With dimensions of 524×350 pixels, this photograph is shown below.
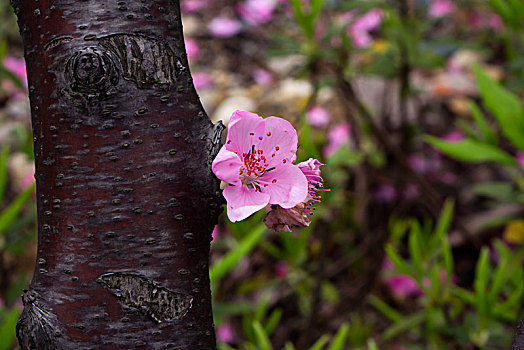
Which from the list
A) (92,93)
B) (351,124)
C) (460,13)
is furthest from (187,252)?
(460,13)

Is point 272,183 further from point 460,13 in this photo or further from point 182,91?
point 460,13

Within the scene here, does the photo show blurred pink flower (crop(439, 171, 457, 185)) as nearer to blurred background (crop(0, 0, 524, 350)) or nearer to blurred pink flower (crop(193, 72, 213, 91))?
blurred background (crop(0, 0, 524, 350))

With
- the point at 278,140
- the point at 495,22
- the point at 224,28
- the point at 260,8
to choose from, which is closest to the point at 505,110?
the point at 278,140

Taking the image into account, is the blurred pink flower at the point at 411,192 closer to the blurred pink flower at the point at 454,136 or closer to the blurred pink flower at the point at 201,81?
the blurred pink flower at the point at 454,136

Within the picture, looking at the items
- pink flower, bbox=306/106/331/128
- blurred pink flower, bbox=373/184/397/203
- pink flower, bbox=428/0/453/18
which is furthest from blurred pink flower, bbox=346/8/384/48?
blurred pink flower, bbox=373/184/397/203

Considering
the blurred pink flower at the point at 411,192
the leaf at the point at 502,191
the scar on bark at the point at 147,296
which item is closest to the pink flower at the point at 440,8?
the blurred pink flower at the point at 411,192

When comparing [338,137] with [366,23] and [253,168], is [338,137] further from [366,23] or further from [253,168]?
[253,168]
